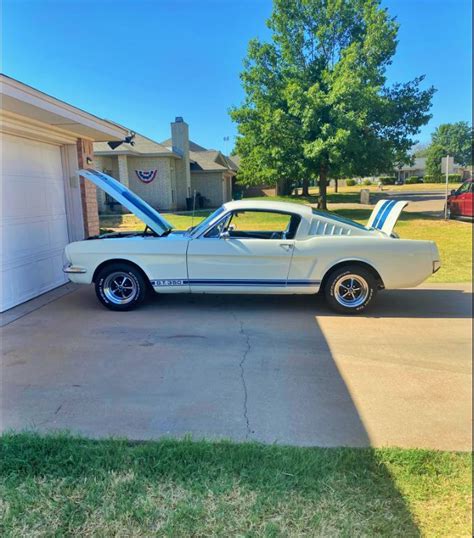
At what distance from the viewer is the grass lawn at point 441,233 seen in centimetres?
858

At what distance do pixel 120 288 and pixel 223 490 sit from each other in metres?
4.06

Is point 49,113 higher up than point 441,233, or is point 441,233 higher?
point 49,113

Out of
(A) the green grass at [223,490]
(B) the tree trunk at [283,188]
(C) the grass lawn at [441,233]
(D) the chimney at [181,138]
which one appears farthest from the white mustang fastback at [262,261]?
(B) the tree trunk at [283,188]

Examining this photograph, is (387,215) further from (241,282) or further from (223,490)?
(223,490)

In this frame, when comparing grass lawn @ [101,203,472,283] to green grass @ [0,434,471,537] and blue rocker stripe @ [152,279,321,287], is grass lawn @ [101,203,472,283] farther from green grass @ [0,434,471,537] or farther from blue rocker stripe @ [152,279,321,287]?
green grass @ [0,434,471,537]

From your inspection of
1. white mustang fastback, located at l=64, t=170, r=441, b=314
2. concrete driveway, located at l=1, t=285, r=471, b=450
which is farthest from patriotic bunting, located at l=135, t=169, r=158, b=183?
concrete driveway, located at l=1, t=285, r=471, b=450

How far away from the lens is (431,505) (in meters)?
2.38

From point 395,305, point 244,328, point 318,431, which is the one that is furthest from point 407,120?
point 318,431

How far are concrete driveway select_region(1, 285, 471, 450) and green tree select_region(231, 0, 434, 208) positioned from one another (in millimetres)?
15754

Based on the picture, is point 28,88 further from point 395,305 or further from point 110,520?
point 395,305

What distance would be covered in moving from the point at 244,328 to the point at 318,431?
7.69ft

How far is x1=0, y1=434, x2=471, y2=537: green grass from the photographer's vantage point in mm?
2230

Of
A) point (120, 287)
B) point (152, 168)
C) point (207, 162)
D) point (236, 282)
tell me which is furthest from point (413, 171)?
point (120, 287)

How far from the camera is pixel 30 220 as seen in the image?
690 cm
